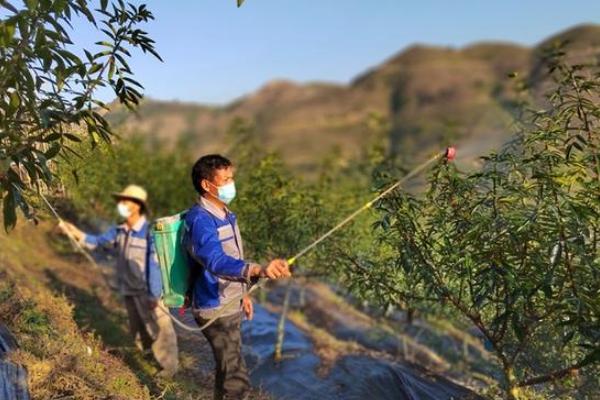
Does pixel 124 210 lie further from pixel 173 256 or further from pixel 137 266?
pixel 173 256

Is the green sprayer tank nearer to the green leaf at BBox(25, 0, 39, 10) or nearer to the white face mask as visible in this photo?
the green leaf at BBox(25, 0, 39, 10)

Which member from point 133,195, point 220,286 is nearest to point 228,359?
point 220,286

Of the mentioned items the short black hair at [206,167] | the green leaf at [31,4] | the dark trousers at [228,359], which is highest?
the green leaf at [31,4]

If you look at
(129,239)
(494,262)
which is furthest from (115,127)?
(494,262)

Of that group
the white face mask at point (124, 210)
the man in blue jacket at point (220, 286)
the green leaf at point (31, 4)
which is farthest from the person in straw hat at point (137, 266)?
the green leaf at point (31, 4)

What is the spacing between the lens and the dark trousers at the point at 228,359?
572 centimetres

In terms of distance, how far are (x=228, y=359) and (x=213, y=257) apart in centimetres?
108

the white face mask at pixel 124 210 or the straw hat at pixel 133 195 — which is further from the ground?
the straw hat at pixel 133 195

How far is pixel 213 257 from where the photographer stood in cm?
528

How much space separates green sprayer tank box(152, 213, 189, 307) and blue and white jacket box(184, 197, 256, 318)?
0.11 meters

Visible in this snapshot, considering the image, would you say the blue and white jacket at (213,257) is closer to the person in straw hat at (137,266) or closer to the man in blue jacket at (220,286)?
the man in blue jacket at (220,286)

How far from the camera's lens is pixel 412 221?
5816 millimetres

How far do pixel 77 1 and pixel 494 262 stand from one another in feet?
A: 12.2

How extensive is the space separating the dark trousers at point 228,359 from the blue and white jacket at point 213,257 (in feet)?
0.39
